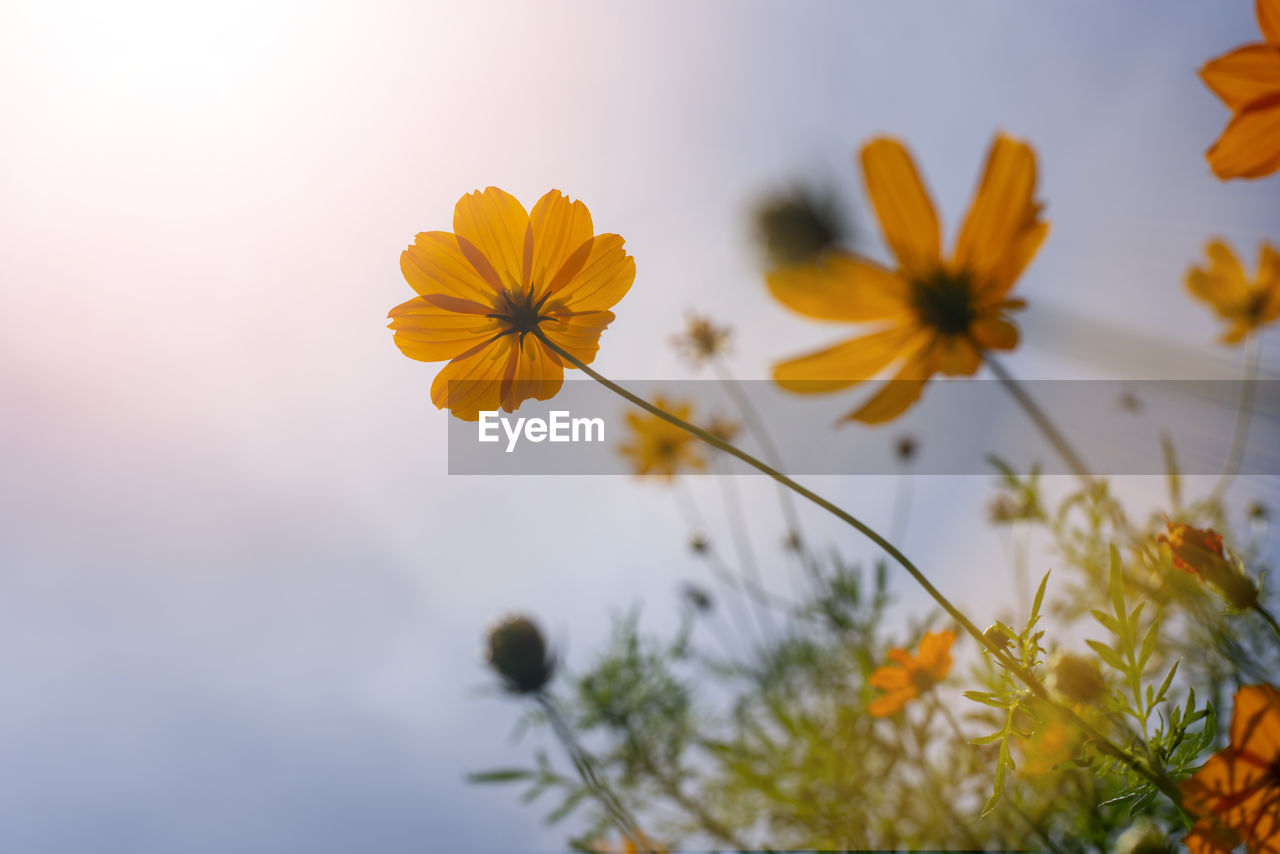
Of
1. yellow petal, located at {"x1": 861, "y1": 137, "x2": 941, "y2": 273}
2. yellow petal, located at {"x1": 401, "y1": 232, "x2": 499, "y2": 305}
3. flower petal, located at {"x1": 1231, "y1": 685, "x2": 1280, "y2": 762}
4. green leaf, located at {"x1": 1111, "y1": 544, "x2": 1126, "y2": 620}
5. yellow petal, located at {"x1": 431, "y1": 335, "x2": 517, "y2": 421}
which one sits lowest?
flower petal, located at {"x1": 1231, "y1": 685, "x2": 1280, "y2": 762}

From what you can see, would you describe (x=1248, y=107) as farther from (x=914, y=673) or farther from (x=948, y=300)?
(x=914, y=673)

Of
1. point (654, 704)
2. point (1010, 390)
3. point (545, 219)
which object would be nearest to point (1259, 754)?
point (1010, 390)

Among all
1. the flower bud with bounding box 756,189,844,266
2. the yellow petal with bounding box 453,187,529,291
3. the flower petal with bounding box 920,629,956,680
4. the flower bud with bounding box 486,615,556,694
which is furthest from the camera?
the flower bud with bounding box 756,189,844,266

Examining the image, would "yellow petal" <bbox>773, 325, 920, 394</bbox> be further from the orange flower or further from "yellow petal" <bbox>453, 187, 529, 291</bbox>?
the orange flower

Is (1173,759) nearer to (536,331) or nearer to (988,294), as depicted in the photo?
(988,294)

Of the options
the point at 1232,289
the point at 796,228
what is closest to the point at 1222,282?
the point at 1232,289

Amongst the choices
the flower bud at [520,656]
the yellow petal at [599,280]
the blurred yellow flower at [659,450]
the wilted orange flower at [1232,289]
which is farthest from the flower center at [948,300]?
the blurred yellow flower at [659,450]

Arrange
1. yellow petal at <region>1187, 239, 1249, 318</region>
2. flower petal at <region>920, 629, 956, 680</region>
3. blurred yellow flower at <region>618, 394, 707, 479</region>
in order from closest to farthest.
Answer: flower petal at <region>920, 629, 956, 680</region>, yellow petal at <region>1187, 239, 1249, 318</region>, blurred yellow flower at <region>618, 394, 707, 479</region>

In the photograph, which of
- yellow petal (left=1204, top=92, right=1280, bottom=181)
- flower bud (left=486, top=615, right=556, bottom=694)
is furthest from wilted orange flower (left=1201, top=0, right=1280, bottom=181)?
flower bud (left=486, top=615, right=556, bottom=694)
